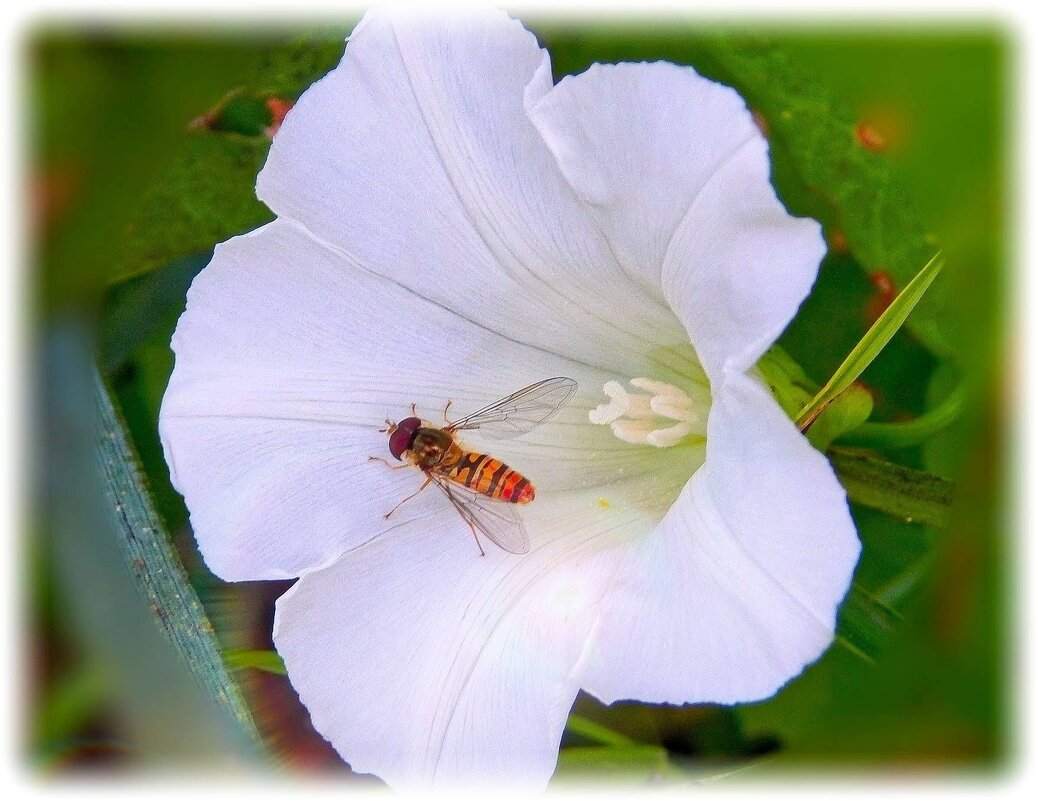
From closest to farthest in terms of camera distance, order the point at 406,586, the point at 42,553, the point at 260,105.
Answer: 1. the point at 406,586
2. the point at 260,105
3. the point at 42,553

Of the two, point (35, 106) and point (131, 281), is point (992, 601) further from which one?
point (35, 106)

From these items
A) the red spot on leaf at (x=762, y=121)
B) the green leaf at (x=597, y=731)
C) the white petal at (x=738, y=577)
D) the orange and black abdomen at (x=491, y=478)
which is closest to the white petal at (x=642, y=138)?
the white petal at (x=738, y=577)

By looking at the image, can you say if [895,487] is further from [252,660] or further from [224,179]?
[224,179]

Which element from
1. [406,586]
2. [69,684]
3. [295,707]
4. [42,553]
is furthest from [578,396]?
[69,684]

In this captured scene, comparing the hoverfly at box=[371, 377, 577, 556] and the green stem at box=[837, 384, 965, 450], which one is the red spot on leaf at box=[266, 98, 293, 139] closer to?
the hoverfly at box=[371, 377, 577, 556]

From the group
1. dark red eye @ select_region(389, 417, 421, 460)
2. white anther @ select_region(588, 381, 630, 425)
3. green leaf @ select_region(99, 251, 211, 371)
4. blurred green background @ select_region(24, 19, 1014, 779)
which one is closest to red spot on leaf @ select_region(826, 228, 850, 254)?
blurred green background @ select_region(24, 19, 1014, 779)

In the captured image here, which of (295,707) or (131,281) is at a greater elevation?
(131,281)

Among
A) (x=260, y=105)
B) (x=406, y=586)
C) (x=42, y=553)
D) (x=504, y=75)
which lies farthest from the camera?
(x=42, y=553)
